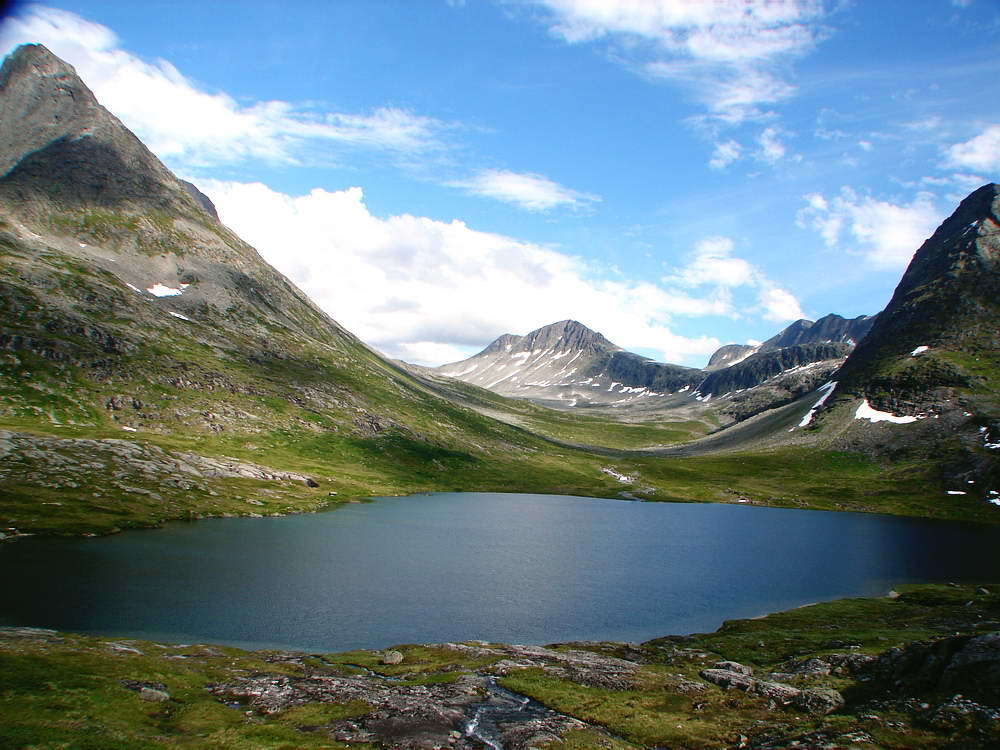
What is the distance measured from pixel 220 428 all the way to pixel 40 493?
66.1 meters

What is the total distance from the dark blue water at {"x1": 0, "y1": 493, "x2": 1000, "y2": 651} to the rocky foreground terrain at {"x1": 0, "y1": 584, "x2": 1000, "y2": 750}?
25.0 feet

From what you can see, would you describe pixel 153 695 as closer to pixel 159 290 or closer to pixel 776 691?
pixel 776 691

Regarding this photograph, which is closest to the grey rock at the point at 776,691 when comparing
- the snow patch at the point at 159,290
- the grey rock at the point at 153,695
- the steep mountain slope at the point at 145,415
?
the grey rock at the point at 153,695

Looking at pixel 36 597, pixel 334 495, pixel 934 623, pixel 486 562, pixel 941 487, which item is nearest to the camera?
pixel 36 597

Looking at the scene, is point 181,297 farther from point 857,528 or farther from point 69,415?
point 857,528

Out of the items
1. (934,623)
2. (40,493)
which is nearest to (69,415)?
(40,493)

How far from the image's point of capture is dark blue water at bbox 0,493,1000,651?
47625 mm

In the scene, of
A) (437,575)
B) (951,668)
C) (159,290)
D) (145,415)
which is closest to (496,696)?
(951,668)

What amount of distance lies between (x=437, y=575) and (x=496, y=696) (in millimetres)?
35117

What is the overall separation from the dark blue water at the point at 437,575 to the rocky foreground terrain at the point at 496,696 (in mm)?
7614

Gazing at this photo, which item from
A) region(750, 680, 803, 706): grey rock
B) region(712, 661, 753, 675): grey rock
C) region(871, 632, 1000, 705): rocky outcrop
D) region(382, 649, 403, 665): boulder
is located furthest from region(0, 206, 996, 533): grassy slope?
region(871, 632, 1000, 705): rocky outcrop

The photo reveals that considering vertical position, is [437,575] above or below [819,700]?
below

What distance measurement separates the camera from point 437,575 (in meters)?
67.4

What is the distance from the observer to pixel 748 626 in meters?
54.9
